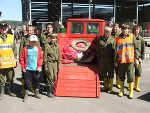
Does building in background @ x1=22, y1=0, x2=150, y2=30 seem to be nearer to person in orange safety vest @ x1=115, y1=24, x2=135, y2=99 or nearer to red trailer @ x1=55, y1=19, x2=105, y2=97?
red trailer @ x1=55, y1=19, x2=105, y2=97

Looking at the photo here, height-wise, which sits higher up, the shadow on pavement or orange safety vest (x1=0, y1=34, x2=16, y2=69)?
orange safety vest (x1=0, y1=34, x2=16, y2=69)

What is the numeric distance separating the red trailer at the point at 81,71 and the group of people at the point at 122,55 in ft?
1.36

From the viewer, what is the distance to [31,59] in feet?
27.2

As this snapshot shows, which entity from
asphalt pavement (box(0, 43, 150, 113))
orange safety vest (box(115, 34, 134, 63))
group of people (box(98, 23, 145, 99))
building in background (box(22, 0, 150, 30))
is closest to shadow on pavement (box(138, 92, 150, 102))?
asphalt pavement (box(0, 43, 150, 113))

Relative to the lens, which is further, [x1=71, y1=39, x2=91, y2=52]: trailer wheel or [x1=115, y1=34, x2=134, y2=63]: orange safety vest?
[x1=71, y1=39, x2=91, y2=52]: trailer wheel

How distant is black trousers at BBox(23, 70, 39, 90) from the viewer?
8297 millimetres

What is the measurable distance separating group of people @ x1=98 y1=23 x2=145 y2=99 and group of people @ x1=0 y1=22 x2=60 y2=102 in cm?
123

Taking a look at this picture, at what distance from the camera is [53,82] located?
870 centimetres

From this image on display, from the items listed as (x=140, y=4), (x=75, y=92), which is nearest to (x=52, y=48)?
(x=75, y=92)

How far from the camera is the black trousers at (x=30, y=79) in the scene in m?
8.30

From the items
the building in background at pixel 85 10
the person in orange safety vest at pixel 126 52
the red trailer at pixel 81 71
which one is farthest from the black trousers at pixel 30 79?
the building in background at pixel 85 10

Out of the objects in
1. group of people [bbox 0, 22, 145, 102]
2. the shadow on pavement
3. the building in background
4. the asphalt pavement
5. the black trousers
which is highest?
the building in background

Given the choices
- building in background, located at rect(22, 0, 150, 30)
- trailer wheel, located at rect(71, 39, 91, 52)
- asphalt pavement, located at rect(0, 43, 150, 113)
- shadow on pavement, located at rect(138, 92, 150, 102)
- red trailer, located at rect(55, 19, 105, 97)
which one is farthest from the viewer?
building in background, located at rect(22, 0, 150, 30)

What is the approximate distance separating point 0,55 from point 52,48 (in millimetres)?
1248
